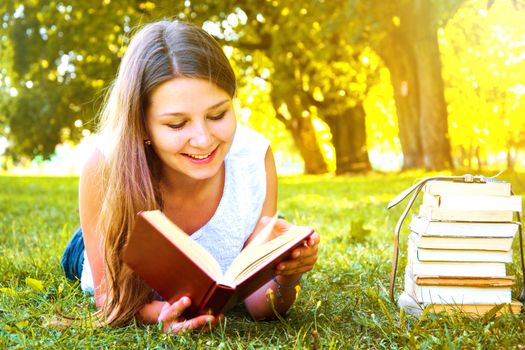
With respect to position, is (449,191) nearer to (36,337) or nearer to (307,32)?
(36,337)

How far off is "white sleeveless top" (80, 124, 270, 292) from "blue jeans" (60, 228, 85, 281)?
0.15 metres

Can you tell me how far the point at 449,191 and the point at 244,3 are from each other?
12.2m

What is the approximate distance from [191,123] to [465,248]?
3.64ft

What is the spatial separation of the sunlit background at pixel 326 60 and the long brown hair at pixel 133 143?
6815 millimetres

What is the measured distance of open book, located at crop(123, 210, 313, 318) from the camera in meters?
1.83

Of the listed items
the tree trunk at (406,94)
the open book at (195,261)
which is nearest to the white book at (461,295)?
the open book at (195,261)

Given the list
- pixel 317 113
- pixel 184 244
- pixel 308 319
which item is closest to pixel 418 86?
pixel 317 113

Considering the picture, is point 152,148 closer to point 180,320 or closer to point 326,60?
point 180,320

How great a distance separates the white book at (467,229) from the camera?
2.19 meters

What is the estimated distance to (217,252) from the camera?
2766 millimetres

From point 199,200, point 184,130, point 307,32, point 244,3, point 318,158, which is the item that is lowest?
point 318,158

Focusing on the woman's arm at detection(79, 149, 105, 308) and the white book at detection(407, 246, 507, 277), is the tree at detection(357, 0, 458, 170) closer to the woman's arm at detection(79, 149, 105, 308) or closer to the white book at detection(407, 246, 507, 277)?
the white book at detection(407, 246, 507, 277)

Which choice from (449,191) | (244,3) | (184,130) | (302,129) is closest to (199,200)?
(184,130)

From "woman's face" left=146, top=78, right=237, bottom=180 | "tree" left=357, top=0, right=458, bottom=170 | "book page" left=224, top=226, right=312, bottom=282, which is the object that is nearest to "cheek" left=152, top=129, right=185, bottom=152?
"woman's face" left=146, top=78, right=237, bottom=180
